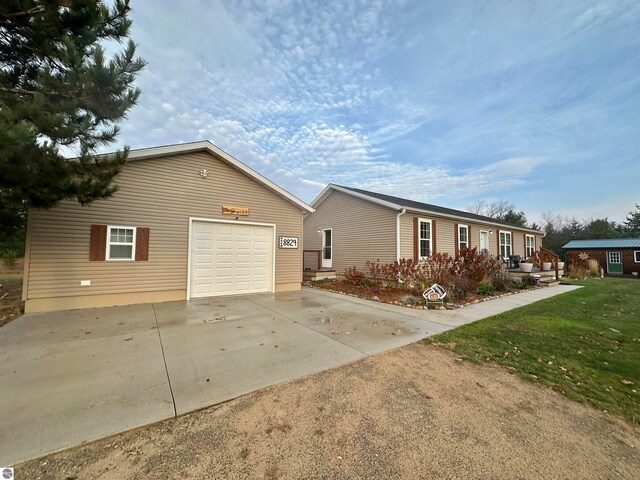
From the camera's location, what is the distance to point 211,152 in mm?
8469

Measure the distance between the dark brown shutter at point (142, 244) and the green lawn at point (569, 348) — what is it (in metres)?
7.64

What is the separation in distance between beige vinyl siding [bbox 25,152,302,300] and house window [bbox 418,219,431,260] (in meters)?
6.63

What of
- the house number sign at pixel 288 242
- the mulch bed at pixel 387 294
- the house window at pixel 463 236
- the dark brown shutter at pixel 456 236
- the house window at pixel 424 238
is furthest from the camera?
the house window at pixel 463 236

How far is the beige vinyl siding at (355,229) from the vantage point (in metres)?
11.7

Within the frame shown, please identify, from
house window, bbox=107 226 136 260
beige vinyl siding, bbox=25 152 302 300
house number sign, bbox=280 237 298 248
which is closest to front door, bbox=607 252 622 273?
house number sign, bbox=280 237 298 248

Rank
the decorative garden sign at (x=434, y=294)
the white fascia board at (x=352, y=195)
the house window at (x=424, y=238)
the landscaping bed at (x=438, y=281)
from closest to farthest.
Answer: the decorative garden sign at (x=434, y=294), the landscaping bed at (x=438, y=281), the white fascia board at (x=352, y=195), the house window at (x=424, y=238)

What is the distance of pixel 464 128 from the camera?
1271 cm

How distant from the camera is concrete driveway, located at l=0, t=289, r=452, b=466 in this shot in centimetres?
236

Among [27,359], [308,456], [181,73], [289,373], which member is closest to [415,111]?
[181,73]

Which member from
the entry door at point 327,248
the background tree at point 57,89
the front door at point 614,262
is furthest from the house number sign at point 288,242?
the front door at point 614,262

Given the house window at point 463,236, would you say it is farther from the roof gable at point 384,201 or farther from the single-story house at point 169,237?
the single-story house at point 169,237

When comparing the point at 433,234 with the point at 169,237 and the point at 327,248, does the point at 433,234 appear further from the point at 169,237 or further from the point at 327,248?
the point at 169,237

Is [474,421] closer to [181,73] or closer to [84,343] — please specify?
[84,343]

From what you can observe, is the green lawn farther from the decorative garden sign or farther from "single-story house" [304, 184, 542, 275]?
"single-story house" [304, 184, 542, 275]
